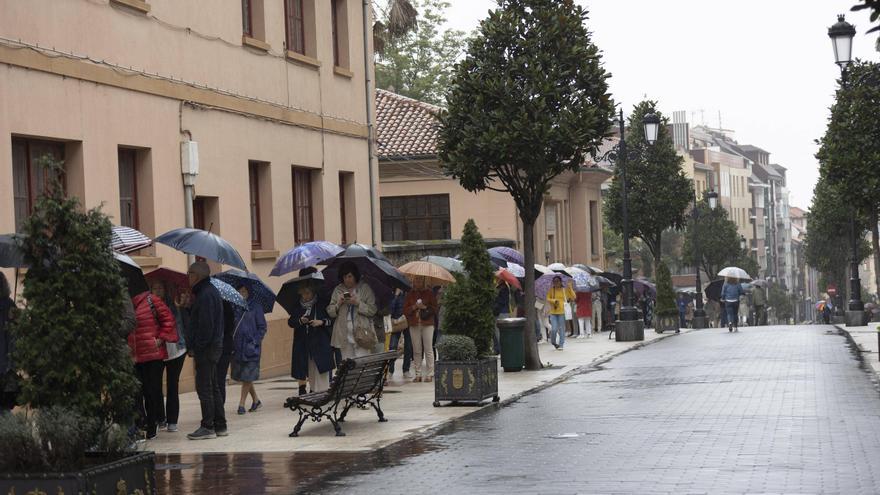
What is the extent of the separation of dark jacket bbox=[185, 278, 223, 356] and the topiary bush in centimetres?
391

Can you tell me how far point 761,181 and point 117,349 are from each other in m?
147

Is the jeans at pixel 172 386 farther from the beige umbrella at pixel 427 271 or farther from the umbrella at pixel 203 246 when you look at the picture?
the beige umbrella at pixel 427 271

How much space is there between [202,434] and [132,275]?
6.07 ft

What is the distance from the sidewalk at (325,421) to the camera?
45.5 ft

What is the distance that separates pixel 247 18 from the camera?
24.8m

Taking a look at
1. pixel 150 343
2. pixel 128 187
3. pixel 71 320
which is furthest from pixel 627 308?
pixel 71 320

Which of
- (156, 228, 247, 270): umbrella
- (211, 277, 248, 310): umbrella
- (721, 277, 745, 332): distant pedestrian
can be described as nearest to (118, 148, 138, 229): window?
(156, 228, 247, 270): umbrella

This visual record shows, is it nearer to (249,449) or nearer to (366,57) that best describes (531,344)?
(366,57)

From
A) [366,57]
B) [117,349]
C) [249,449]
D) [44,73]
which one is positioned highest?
[366,57]

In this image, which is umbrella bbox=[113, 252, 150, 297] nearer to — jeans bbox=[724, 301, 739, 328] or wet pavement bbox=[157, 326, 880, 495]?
wet pavement bbox=[157, 326, 880, 495]

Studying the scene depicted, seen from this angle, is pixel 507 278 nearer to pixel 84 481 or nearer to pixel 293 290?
pixel 293 290

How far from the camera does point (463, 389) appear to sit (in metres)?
17.3

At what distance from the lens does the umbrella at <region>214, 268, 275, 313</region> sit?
A: 57.6 feet

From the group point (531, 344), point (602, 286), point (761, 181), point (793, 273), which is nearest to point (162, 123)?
point (531, 344)
